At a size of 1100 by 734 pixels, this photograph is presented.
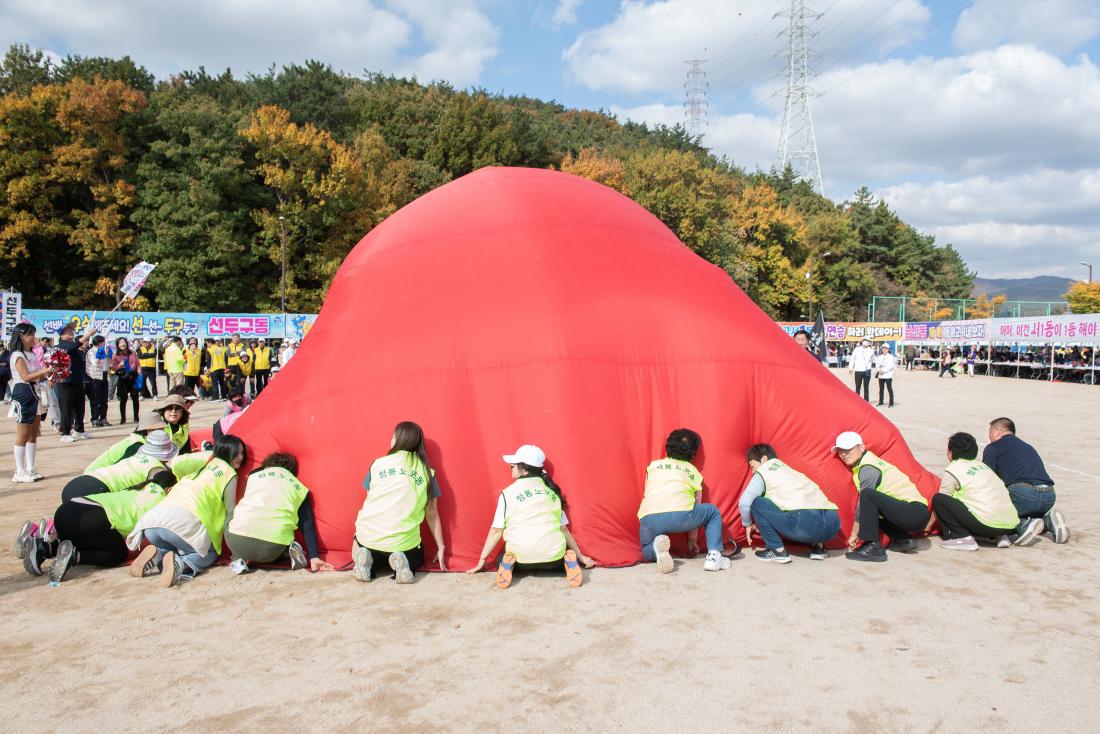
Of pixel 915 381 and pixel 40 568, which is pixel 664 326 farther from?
pixel 915 381

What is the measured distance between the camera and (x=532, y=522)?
526 centimetres

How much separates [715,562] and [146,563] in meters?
4.24

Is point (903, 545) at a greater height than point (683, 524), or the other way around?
point (683, 524)

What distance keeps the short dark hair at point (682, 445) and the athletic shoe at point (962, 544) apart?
231 cm

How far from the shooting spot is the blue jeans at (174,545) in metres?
5.26

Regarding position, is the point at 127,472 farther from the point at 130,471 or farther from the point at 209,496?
the point at 209,496

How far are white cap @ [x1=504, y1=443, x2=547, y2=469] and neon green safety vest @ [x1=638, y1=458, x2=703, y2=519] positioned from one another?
882 millimetres

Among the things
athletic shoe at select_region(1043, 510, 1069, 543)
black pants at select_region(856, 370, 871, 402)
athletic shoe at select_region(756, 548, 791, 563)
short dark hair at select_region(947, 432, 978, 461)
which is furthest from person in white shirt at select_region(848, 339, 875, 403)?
athletic shoe at select_region(756, 548, 791, 563)

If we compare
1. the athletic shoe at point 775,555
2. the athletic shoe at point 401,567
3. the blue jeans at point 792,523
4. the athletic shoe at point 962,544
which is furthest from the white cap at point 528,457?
the athletic shoe at point 962,544

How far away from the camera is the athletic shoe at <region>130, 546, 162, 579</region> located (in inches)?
208

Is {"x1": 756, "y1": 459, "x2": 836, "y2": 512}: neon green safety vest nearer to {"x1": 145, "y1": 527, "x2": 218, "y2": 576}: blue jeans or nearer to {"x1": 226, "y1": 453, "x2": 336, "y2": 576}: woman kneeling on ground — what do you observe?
{"x1": 226, "y1": 453, "x2": 336, "y2": 576}: woman kneeling on ground

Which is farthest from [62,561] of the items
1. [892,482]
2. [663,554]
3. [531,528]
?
[892,482]

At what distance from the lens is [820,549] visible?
5824 mm

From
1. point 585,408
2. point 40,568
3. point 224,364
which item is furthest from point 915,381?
point 40,568
